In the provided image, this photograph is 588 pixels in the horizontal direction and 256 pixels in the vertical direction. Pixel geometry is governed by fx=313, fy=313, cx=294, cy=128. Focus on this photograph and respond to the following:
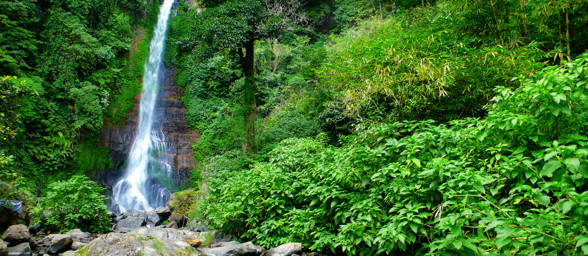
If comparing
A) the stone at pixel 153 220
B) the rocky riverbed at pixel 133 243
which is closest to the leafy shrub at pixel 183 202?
the rocky riverbed at pixel 133 243

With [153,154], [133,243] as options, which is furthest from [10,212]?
[153,154]

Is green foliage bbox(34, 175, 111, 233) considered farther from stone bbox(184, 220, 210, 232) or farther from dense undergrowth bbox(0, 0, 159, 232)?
stone bbox(184, 220, 210, 232)

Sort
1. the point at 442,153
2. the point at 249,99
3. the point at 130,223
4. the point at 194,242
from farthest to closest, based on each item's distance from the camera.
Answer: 1. the point at 249,99
2. the point at 130,223
3. the point at 194,242
4. the point at 442,153

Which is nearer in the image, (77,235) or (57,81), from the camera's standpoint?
(77,235)

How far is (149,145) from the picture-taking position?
15.1 meters

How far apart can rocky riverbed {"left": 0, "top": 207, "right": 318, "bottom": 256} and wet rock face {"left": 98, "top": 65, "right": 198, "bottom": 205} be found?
507cm

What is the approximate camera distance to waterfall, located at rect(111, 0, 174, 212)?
12.8 m

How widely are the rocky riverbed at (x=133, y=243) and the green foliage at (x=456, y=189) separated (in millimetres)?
402

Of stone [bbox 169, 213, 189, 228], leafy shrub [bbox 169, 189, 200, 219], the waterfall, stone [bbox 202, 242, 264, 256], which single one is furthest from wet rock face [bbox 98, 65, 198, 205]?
stone [bbox 202, 242, 264, 256]

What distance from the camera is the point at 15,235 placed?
20.0ft

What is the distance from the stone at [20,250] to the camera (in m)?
5.47

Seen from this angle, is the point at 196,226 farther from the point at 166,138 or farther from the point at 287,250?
the point at 166,138

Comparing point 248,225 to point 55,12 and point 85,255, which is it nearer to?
point 85,255

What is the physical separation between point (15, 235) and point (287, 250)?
554cm
